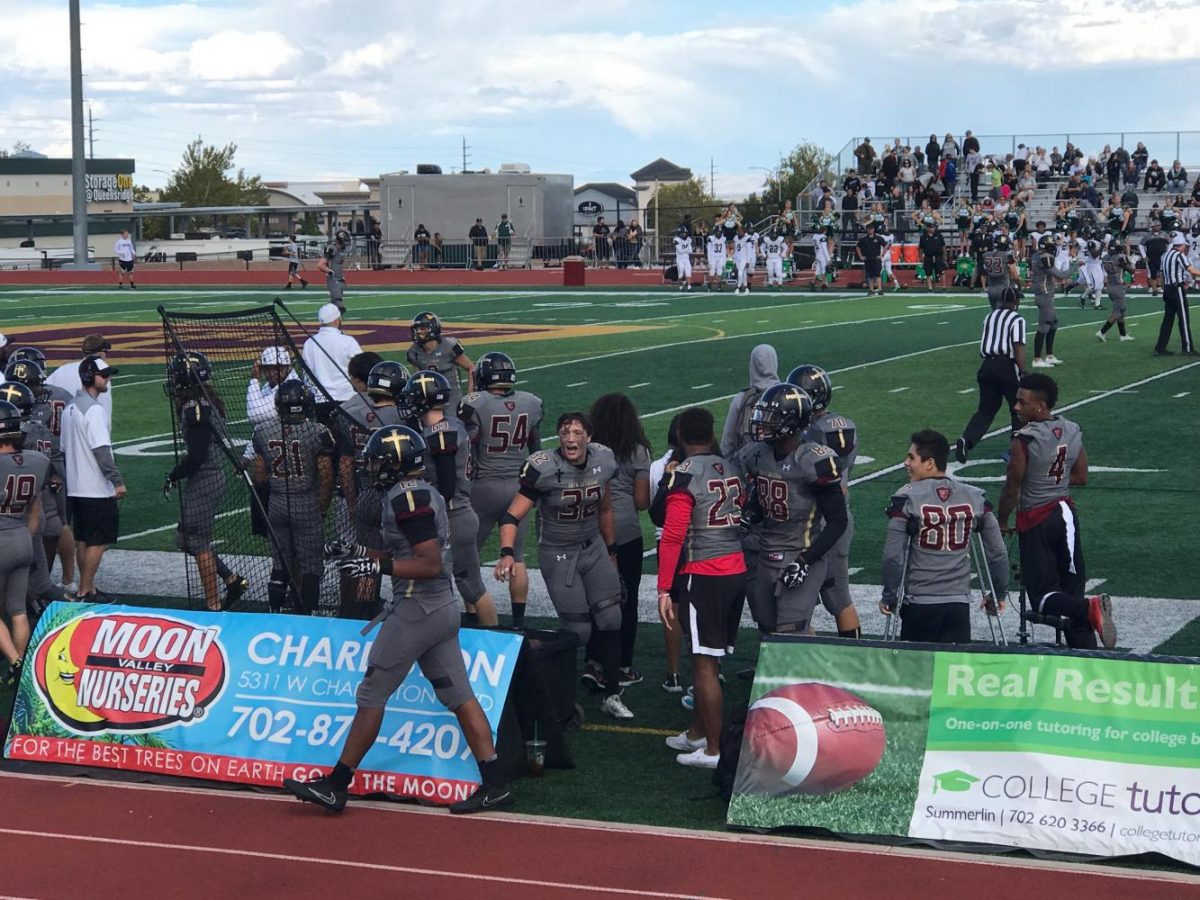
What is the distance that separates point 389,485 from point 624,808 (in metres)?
1.78

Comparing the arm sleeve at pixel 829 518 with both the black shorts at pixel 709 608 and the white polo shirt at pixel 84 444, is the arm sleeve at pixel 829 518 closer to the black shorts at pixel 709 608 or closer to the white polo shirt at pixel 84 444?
the black shorts at pixel 709 608

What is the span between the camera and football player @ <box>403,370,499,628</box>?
9258 millimetres

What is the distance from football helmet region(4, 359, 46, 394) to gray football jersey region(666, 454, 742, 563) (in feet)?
17.0

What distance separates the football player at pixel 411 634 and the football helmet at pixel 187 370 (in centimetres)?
285

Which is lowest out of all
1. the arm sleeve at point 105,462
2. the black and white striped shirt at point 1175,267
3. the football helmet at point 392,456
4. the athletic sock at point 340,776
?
the athletic sock at point 340,776

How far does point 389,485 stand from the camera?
7.45 metres

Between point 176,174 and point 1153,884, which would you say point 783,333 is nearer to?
point 1153,884

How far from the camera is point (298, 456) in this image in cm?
1016

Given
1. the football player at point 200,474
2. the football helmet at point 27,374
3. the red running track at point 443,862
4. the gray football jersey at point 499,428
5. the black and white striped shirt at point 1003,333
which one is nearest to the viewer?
the red running track at point 443,862

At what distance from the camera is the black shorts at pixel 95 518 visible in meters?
11.5

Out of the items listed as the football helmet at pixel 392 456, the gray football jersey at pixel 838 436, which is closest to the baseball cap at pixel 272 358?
the football helmet at pixel 392 456

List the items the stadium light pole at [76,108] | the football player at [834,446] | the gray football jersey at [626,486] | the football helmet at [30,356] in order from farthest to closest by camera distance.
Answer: the stadium light pole at [76,108]
the football helmet at [30,356]
the gray football jersey at [626,486]
the football player at [834,446]

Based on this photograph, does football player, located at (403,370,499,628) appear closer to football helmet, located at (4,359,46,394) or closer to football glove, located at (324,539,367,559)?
football glove, located at (324,539,367,559)

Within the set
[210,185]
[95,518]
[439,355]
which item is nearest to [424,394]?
[95,518]
